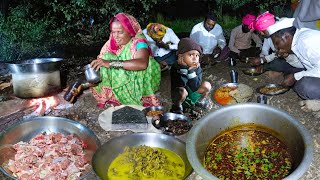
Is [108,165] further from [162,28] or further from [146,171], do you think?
[162,28]

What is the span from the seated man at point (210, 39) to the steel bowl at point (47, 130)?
3848 millimetres

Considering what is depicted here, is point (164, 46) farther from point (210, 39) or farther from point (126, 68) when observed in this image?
point (126, 68)

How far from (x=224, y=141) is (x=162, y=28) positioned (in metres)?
3.79

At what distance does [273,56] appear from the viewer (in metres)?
6.63

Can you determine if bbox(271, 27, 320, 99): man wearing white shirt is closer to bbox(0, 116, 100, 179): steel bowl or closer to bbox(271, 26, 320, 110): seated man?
bbox(271, 26, 320, 110): seated man

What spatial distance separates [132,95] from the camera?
5422 mm

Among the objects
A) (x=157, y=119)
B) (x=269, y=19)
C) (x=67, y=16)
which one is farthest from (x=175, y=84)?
(x=67, y=16)

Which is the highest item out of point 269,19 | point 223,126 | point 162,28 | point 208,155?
point 269,19

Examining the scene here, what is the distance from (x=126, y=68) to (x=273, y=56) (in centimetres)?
329

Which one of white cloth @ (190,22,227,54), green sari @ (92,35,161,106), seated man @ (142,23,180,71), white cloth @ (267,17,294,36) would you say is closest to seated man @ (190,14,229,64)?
white cloth @ (190,22,227,54)

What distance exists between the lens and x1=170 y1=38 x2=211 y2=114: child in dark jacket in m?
4.59

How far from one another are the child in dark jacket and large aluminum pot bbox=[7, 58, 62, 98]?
2070 millimetres

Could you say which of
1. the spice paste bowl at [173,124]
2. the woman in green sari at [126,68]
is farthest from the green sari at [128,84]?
the spice paste bowl at [173,124]

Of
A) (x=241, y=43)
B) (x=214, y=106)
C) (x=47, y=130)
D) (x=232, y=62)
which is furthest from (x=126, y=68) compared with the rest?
(x=241, y=43)
